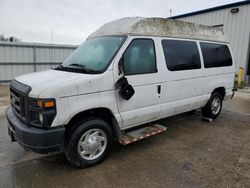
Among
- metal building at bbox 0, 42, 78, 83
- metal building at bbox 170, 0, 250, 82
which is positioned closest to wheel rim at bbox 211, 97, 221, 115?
metal building at bbox 170, 0, 250, 82

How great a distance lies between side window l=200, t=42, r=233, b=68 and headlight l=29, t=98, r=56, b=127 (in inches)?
148

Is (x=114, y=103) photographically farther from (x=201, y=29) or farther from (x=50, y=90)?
(x=201, y=29)

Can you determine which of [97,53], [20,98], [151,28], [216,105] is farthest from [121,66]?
[216,105]

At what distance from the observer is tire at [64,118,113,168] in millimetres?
2998

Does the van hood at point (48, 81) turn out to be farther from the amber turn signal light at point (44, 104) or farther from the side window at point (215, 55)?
the side window at point (215, 55)

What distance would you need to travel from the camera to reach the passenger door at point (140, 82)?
3.40m

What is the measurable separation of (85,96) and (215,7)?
12817 mm

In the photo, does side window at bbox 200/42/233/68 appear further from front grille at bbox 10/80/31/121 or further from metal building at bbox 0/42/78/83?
metal building at bbox 0/42/78/83

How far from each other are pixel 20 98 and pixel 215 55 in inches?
181

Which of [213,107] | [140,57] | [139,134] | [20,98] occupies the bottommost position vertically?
[139,134]

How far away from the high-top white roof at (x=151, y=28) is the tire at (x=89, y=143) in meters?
1.69

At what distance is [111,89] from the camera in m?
3.20

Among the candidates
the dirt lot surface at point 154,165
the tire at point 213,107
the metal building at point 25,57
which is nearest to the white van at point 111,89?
the dirt lot surface at point 154,165

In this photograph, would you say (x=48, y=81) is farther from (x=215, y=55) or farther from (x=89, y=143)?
(x=215, y=55)
